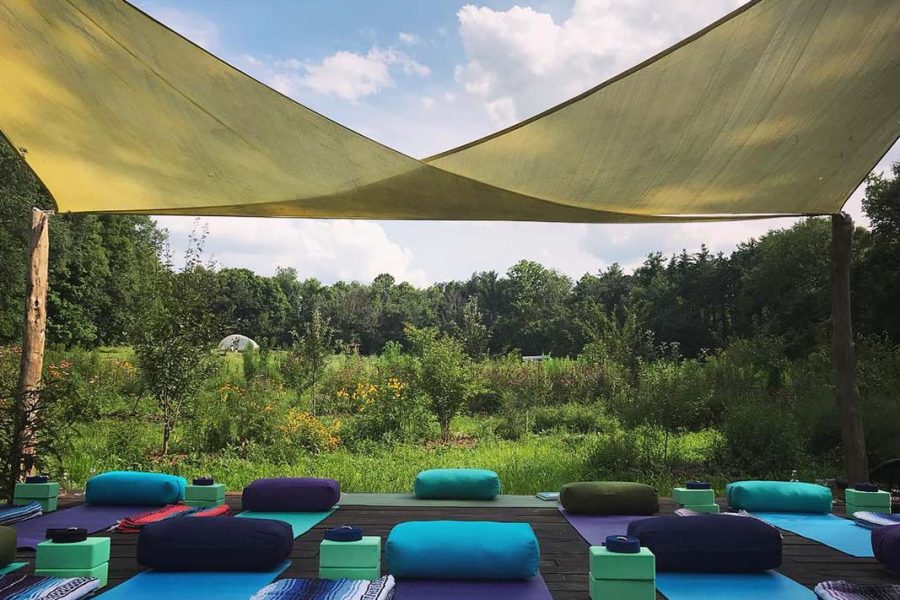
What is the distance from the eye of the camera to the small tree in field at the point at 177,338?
675 cm

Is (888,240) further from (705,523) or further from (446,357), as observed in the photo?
(705,523)

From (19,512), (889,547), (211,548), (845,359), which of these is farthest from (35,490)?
(845,359)

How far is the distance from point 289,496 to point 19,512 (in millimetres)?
1601

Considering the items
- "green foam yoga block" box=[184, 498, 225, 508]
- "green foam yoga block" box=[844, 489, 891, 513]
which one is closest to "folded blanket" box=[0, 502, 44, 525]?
"green foam yoga block" box=[184, 498, 225, 508]

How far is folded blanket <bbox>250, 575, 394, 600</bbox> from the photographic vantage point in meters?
2.50

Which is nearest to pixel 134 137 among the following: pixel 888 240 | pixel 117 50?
pixel 117 50

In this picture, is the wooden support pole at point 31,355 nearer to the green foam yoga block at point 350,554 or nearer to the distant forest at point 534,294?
the distant forest at point 534,294

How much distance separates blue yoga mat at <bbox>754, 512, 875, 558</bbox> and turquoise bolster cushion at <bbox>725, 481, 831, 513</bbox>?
0.07 meters

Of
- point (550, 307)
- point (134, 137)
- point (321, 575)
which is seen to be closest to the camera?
point (321, 575)

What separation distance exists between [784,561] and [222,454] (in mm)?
5779

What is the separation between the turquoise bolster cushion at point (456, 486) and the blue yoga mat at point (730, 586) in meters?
2.00

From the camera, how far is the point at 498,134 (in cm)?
344

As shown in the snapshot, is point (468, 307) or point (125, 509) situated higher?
point (468, 307)

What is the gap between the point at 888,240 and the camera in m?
11.5
